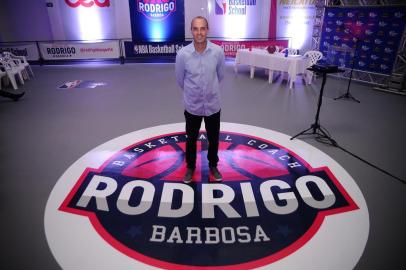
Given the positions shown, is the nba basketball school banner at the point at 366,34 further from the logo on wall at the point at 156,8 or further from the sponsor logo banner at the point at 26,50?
the sponsor logo banner at the point at 26,50

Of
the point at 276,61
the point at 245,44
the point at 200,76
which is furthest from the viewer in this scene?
the point at 245,44

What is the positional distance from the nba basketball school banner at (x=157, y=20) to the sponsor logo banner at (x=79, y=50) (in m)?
1.08

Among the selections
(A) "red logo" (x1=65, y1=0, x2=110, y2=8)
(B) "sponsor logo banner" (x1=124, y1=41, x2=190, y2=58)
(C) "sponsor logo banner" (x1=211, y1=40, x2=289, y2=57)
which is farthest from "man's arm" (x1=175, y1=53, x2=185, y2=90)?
(A) "red logo" (x1=65, y1=0, x2=110, y2=8)

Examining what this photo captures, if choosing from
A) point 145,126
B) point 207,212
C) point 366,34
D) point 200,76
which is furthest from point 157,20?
point 207,212

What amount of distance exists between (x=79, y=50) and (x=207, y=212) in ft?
29.7

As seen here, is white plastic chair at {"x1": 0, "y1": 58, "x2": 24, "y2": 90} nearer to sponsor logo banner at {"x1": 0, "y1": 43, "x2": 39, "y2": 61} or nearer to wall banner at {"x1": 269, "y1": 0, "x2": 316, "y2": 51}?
sponsor logo banner at {"x1": 0, "y1": 43, "x2": 39, "y2": 61}

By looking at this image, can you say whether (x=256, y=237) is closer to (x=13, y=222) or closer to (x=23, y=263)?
(x=23, y=263)

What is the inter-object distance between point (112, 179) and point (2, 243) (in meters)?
1.20

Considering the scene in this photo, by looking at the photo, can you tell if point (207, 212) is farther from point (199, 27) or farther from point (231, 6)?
point (231, 6)

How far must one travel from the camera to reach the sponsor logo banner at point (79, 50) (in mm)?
9664

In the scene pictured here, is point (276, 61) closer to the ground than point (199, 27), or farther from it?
closer to the ground

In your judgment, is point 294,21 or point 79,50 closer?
point 79,50

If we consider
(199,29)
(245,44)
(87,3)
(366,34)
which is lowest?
(245,44)

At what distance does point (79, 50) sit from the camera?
385 inches
